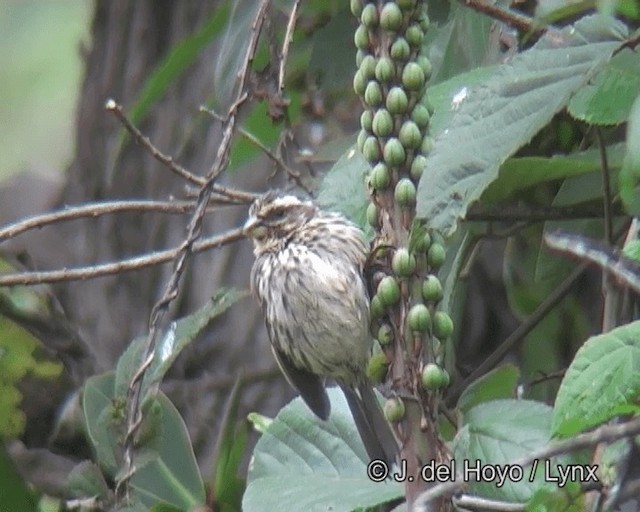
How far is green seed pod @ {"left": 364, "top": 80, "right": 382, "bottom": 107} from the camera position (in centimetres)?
187

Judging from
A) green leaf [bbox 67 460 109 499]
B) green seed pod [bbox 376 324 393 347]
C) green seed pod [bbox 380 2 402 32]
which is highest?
green seed pod [bbox 380 2 402 32]

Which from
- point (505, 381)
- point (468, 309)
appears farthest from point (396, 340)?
point (468, 309)

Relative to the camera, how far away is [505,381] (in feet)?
7.95

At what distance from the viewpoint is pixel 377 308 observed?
1.92m

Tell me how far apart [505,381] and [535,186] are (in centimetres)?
38

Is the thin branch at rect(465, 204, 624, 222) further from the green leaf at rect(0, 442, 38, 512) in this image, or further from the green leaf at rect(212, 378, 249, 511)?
the green leaf at rect(0, 442, 38, 512)

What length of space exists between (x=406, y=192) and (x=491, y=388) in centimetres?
66

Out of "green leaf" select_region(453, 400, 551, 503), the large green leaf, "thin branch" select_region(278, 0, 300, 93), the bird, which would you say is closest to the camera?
"green leaf" select_region(453, 400, 551, 503)

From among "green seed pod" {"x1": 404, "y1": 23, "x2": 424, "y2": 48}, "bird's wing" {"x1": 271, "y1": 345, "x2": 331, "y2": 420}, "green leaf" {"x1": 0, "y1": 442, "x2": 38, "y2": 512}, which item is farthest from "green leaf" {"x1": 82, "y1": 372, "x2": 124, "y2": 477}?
"green seed pod" {"x1": 404, "y1": 23, "x2": 424, "y2": 48}

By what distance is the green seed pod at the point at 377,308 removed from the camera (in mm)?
1910

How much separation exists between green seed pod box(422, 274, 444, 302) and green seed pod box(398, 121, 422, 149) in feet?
0.64

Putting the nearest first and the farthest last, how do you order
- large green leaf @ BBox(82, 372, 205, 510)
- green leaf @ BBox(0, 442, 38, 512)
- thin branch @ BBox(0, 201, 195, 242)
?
thin branch @ BBox(0, 201, 195, 242) < large green leaf @ BBox(82, 372, 205, 510) < green leaf @ BBox(0, 442, 38, 512)

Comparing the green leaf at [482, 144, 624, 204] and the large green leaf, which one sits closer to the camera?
the green leaf at [482, 144, 624, 204]

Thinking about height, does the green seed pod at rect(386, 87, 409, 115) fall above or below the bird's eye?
above
